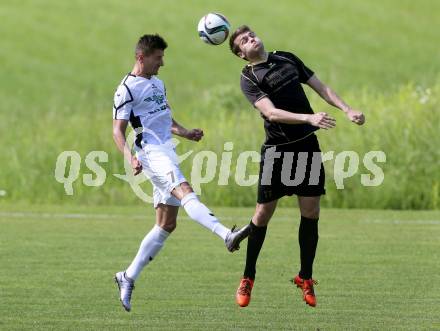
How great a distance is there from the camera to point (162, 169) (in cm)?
1087

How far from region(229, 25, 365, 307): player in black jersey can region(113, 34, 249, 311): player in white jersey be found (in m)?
0.71

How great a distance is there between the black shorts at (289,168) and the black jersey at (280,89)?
0.09 meters

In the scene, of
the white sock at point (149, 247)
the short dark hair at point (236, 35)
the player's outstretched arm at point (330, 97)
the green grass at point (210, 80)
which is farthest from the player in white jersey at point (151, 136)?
the green grass at point (210, 80)

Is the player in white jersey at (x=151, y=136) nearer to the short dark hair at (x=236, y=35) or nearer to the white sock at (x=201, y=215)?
the white sock at (x=201, y=215)

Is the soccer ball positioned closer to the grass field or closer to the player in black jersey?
the player in black jersey

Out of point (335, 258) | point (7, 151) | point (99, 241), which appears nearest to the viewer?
point (335, 258)

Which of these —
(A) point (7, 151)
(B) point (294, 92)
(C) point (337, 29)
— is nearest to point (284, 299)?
(B) point (294, 92)

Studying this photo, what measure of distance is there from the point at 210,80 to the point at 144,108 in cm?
3071

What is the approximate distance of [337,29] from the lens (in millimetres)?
48062

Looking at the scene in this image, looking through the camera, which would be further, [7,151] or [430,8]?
[430,8]

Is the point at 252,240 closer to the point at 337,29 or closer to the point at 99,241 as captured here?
the point at 99,241

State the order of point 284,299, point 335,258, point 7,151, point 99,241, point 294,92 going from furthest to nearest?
point 7,151, point 99,241, point 335,258, point 284,299, point 294,92

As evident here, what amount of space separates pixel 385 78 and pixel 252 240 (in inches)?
1191

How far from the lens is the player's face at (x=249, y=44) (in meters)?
10.7
